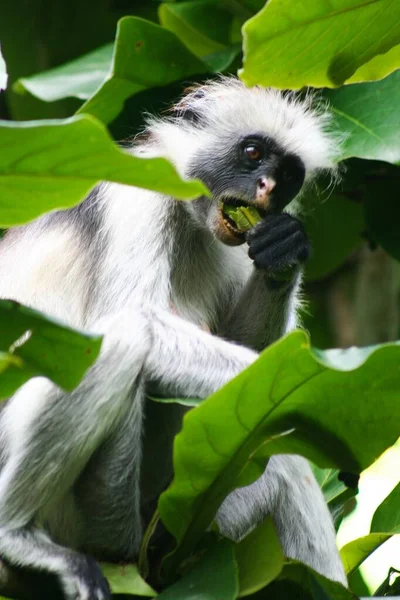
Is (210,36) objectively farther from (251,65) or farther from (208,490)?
(208,490)

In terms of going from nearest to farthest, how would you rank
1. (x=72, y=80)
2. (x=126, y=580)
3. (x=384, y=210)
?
(x=126, y=580) < (x=72, y=80) < (x=384, y=210)

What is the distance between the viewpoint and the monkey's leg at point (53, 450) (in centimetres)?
342

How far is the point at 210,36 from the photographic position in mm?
5371

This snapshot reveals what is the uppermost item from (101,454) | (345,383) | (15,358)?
(15,358)

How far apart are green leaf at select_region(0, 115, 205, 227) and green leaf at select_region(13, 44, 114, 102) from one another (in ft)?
7.61

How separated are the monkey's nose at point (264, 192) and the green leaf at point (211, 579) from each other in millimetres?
1664

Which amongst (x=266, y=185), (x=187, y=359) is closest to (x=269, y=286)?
(x=266, y=185)

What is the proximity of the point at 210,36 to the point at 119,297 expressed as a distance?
2027 mm

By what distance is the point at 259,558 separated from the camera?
10.2 feet

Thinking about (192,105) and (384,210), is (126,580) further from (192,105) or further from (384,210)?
(384,210)

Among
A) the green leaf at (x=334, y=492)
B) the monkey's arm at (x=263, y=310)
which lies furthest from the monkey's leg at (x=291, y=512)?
the monkey's arm at (x=263, y=310)

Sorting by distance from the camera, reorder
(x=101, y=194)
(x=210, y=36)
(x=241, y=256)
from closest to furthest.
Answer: (x=101, y=194), (x=241, y=256), (x=210, y=36)

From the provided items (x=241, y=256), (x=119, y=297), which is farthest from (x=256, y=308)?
(x=119, y=297)

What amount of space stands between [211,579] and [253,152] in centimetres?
225
